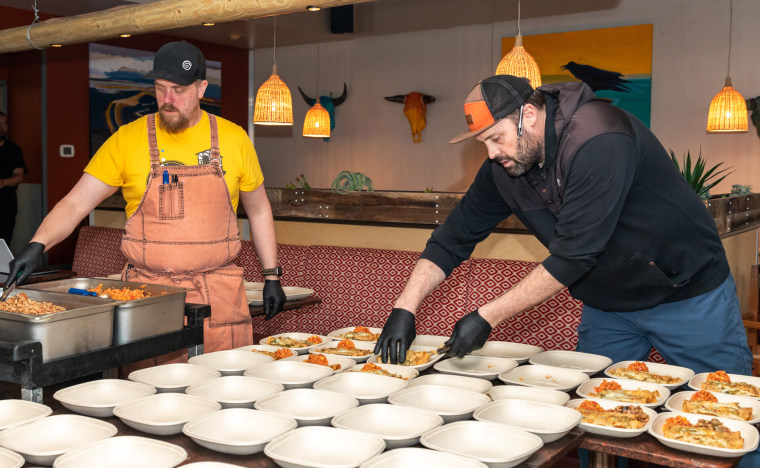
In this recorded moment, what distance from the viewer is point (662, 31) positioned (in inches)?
286

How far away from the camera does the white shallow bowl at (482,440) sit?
1467 mm

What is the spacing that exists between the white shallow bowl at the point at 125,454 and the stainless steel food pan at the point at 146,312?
21.1 inches

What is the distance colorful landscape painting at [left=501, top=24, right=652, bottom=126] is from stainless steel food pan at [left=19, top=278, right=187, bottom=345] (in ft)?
19.6

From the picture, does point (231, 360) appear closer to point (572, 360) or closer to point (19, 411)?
point (19, 411)

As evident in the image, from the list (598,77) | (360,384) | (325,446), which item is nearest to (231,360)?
(360,384)

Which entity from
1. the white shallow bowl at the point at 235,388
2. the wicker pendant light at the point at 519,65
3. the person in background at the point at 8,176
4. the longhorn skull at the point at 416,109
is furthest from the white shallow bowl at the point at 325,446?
the longhorn skull at the point at 416,109

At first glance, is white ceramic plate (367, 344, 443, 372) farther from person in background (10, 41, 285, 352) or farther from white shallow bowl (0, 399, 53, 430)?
white shallow bowl (0, 399, 53, 430)

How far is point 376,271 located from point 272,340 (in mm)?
1375

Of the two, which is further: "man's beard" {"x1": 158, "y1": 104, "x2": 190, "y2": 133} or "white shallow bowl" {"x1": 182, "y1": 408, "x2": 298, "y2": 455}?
"man's beard" {"x1": 158, "y1": 104, "x2": 190, "y2": 133}

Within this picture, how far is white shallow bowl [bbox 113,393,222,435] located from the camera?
4.99 ft

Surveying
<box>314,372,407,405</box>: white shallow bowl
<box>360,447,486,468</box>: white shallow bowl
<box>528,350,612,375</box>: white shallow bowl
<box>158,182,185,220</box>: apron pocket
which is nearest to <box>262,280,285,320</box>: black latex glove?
<box>158,182,185,220</box>: apron pocket

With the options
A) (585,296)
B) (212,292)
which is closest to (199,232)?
(212,292)

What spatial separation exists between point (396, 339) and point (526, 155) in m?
0.64

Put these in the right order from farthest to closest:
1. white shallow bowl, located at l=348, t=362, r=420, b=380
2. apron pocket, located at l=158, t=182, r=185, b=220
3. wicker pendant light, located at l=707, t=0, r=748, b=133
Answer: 1. wicker pendant light, located at l=707, t=0, r=748, b=133
2. apron pocket, located at l=158, t=182, r=185, b=220
3. white shallow bowl, located at l=348, t=362, r=420, b=380
